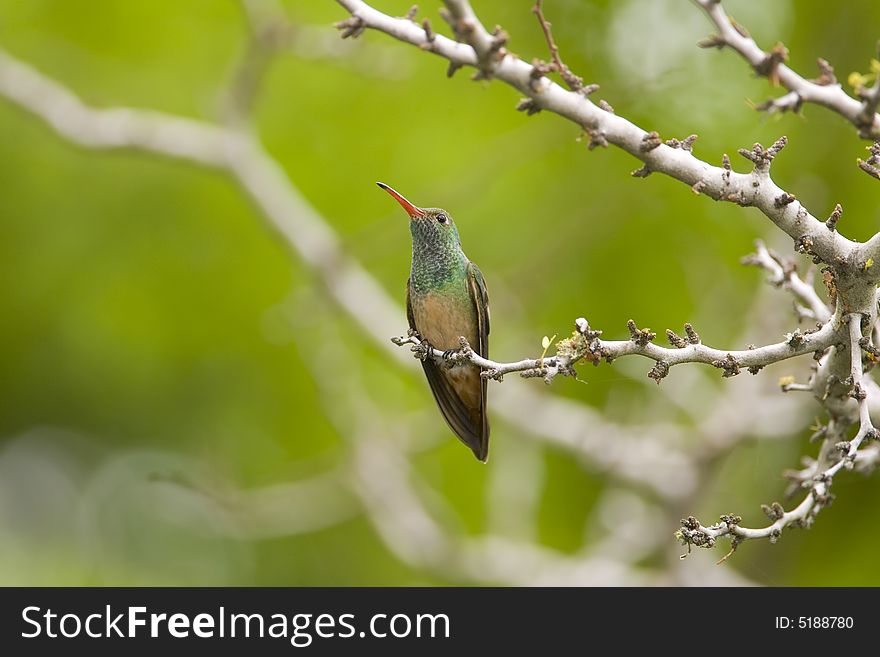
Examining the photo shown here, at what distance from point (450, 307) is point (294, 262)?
5568 mm

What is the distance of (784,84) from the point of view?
3.06 m

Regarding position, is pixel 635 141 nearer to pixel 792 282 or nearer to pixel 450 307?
pixel 792 282

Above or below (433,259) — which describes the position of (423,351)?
below

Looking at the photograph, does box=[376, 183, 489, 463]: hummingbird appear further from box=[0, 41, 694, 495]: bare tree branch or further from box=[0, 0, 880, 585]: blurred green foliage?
box=[0, 0, 880, 585]: blurred green foliage

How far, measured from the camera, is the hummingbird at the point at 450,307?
6.02m

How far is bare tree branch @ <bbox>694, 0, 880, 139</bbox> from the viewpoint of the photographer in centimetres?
299

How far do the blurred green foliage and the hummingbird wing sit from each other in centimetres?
469

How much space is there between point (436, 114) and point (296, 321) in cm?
437

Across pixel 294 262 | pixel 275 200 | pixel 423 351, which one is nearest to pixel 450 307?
pixel 423 351

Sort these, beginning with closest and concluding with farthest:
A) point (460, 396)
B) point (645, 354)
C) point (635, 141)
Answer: point (635, 141)
point (645, 354)
point (460, 396)

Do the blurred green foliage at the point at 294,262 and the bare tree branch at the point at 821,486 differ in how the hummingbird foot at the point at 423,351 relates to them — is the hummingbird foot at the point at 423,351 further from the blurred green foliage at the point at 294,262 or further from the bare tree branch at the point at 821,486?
the blurred green foliage at the point at 294,262

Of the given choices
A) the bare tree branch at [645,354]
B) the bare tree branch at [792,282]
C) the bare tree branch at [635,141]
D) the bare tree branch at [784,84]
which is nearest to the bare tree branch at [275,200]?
the bare tree branch at [792,282]

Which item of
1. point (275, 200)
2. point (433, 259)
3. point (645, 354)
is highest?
point (275, 200)

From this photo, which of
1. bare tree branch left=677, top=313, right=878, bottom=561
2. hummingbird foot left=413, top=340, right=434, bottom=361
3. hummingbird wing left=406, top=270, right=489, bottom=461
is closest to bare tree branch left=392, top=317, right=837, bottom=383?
bare tree branch left=677, top=313, right=878, bottom=561
